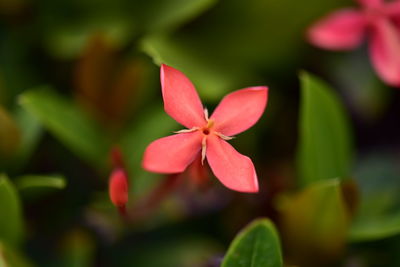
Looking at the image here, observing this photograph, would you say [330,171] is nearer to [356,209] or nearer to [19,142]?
[356,209]

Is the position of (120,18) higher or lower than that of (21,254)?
higher

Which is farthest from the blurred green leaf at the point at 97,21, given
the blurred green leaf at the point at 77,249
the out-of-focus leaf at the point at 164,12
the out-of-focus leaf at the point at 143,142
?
the blurred green leaf at the point at 77,249

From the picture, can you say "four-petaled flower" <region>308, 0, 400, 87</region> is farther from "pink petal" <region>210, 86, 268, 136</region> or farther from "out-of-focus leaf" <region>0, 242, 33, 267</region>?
"out-of-focus leaf" <region>0, 242, 33, 267</region>

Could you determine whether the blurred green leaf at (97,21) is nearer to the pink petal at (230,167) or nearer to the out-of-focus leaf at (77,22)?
the out-of-focus leaf at (77,22)

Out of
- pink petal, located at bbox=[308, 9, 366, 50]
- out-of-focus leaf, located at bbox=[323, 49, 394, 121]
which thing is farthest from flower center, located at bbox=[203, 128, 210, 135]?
out-of-focus leaf, located at bbox=[323, 49, 394, 121]

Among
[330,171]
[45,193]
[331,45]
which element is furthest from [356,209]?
[45,193]

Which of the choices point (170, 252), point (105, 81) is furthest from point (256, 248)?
point (105, 81)
